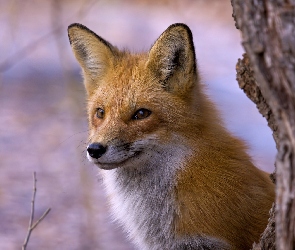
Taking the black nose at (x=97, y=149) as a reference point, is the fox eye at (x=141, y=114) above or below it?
above

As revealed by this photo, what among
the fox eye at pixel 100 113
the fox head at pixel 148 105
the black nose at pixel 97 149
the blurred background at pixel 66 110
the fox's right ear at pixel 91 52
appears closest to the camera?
the black nose at pixel 97 149

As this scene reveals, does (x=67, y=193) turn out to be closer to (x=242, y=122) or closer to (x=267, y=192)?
(x=242, y=122)

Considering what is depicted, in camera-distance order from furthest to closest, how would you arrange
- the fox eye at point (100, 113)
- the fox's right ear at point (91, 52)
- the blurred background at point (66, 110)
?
the blurred background at point (66, 110), the fox's right ear at point (91, 52), the fox eye at point (100, 113)

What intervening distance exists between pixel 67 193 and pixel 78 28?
6654mm

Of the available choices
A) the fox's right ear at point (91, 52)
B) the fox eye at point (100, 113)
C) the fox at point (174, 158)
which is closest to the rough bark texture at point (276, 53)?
the fox at point (174, 158)

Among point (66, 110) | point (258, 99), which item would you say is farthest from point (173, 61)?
point (66, 110)

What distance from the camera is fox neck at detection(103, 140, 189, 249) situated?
501 cm

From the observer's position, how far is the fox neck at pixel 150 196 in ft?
16.4

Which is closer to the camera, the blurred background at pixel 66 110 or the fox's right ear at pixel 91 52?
the fox's right ear at pixel 91 52

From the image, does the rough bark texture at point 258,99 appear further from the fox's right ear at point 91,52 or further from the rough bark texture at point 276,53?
the fox's right ear at point 91,52

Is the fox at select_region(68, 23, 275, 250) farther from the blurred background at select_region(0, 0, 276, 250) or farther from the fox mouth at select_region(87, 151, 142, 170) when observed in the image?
the blurred background at select_region(0, 0, 276, 250)

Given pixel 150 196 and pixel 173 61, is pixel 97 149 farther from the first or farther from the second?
pixel 173 61

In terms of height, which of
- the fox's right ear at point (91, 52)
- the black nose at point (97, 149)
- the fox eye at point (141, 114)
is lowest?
the black nose at point (97, 149)

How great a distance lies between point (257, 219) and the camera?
16.3ft
